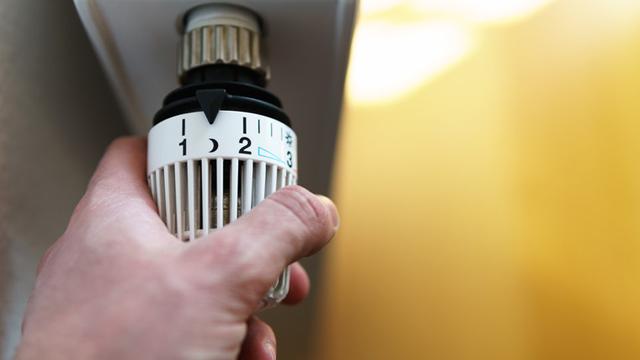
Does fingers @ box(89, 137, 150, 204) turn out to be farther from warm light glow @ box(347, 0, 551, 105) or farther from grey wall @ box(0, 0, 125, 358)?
warm light glow @ box(347, 0, 551, 105)

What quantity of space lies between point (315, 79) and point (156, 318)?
0.18 meters

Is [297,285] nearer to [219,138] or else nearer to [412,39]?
[219,138]

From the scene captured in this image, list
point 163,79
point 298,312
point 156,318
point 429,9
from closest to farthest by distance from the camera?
point 156,318
point 163,79
point 298,312
point 429,9

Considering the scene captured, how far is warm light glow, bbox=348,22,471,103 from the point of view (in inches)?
22.7

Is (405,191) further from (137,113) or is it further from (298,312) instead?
(137,113)

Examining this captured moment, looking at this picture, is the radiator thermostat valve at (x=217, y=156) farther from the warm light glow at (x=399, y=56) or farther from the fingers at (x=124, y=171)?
the warm light glow at (x=399, y=56)

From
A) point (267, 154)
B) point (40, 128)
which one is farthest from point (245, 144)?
point (40, 128)

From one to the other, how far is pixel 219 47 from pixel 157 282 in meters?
0.13

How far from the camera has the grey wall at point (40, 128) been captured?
0.28 meters

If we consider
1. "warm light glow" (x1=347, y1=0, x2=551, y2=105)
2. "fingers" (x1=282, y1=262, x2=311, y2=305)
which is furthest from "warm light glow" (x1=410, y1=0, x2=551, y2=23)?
"fingers" (x1=282, y1=262, x2=311, y2=305)

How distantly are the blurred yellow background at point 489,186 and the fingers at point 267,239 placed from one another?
238 mm

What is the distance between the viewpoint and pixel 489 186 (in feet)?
1.78

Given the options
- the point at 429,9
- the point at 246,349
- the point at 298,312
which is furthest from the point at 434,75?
the point at 246,349

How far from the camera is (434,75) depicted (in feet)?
1.90
